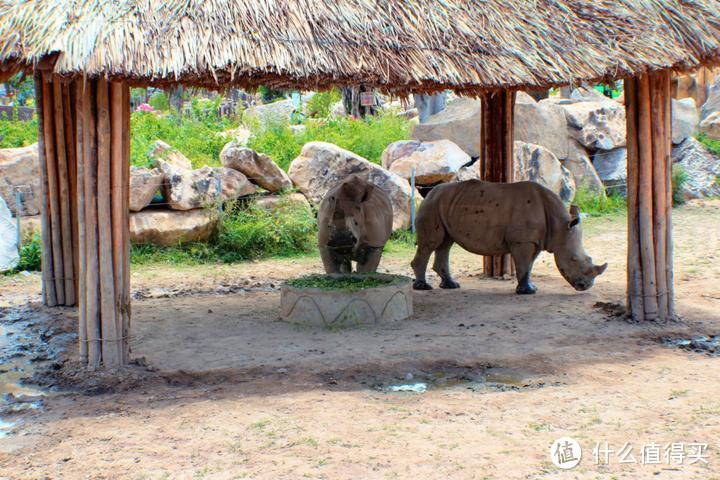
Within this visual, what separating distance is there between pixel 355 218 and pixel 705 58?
3.71m

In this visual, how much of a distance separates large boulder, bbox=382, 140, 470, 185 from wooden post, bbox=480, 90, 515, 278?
3777 mm

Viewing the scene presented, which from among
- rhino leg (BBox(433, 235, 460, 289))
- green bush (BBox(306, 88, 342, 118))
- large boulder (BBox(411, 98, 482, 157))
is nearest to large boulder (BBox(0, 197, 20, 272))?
rhino leg (BBox(433, 235, 460, 289))

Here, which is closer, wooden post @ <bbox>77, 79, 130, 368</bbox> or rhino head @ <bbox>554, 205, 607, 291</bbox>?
wooden post @ <bbox>77, 79, 130, 368</bbox>

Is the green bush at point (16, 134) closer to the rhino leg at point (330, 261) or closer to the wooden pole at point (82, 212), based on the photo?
the rhino leg at point (330, 261)

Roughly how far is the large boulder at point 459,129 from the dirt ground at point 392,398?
6818 millimetres

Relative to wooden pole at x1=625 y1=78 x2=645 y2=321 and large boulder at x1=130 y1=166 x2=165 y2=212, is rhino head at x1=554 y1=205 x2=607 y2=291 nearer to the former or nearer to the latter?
wooden pole at x1=625 y1=78 x2=645 y2=321

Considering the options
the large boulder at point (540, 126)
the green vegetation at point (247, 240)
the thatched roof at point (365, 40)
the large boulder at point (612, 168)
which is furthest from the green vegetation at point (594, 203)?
the thatched roof at point (365, 40)

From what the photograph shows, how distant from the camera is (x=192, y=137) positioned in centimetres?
1602

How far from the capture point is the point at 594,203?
16031 mm

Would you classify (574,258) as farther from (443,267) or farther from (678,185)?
(678,185)

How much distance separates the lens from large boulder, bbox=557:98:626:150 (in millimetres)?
17094

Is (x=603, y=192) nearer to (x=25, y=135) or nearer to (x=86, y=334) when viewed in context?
(x=25, y=135)

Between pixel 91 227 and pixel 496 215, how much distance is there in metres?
4.87

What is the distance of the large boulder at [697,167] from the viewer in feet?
57.5
